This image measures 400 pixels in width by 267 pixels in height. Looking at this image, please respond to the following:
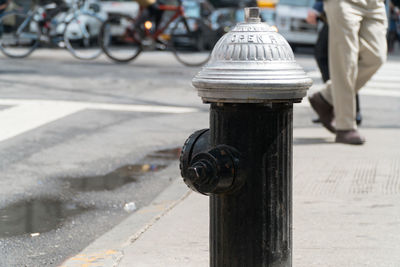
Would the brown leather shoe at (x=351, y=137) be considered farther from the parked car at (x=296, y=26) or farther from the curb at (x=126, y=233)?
the parked car at (x=296, y=26)

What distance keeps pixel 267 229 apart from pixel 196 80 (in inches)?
24.4

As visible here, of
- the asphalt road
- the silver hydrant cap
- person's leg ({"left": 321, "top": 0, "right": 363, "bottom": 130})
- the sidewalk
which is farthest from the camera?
person's leg ({"left": 321, "top": 0, "right": 363, "bottom": 130})

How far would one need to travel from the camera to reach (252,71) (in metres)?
2.95

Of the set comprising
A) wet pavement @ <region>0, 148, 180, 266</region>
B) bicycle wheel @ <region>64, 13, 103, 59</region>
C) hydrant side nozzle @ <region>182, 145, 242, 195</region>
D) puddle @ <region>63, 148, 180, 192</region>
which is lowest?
bicycle wheel @ <region>64, 13, 103, 59</region>

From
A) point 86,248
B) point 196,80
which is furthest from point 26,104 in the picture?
point 196,80

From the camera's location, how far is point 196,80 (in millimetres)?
3043

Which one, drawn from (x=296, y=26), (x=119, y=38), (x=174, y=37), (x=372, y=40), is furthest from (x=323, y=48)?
(x=296, y=26)

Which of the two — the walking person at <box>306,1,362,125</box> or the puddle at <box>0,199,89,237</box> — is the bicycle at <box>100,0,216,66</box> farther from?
the puddle at <box>0,199,89,237</box>

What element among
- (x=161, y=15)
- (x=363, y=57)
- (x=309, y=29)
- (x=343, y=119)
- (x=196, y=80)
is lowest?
(x=309, y=29)

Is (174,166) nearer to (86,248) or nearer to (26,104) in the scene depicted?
(86,248)

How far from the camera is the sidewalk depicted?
150 inches

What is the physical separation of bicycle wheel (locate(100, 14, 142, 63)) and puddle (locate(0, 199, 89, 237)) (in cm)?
990

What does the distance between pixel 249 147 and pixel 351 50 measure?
Answer: 353cm

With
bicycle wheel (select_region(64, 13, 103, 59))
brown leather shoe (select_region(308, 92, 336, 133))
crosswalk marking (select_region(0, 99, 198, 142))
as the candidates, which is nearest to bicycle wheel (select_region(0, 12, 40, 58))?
bicycle wheel (select_region(64, 13, 103, 59))
